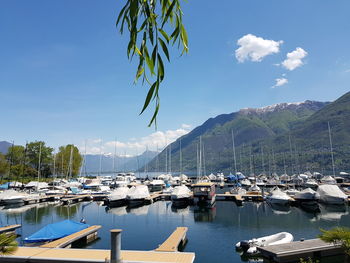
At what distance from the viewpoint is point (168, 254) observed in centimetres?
1678

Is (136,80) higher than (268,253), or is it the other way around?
(136,80)

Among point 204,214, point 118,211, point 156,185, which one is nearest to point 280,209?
point 204,214

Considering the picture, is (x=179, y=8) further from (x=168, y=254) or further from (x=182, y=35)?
(x=168, y=254)

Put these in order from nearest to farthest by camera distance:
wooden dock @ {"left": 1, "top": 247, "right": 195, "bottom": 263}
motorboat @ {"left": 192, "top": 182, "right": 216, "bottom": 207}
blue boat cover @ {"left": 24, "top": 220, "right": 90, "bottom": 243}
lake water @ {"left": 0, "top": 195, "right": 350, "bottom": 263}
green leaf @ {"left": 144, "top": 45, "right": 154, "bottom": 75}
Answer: green leaf @ {"left": 144, "top": 45, "right": 154, "bottom": 75}, wooden dock @ {"left": 1, "top": 247, "right": 195, "bottom": 263}, blue boat cover @ {"left": 24, "top": 220, "right": 90, "bottom": 243}, lake water @ {"left": 0, "top": 195, "right": 350, "bottom": 263}, motorboat @ {"left": 192, "top": 182, "right": 216, "bottom": 207}

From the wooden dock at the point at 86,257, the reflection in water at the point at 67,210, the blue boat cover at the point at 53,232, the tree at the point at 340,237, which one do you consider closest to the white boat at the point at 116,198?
the reflection in water at the point at 67,210

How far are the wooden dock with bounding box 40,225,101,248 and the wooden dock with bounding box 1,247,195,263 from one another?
93.2 inches

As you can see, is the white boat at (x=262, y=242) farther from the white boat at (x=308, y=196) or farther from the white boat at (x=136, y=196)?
the white boat at (x=136, y=196)

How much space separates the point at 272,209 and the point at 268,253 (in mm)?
27375

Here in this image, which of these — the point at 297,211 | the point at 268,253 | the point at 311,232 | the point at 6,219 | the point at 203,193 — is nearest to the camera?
the point at 268,253

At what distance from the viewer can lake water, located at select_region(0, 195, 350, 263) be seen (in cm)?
2553

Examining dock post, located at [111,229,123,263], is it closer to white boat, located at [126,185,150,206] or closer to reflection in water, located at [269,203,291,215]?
reflection in water, located at [269,203,291,215]

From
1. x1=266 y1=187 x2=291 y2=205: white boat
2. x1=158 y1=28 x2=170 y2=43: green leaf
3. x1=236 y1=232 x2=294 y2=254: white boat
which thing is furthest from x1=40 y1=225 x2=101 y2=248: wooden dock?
x1=266 y1=187 x2=291 y2=205: white boat

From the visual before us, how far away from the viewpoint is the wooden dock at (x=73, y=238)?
20.0 meters

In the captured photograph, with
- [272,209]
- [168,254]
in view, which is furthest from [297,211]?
[168,254]
